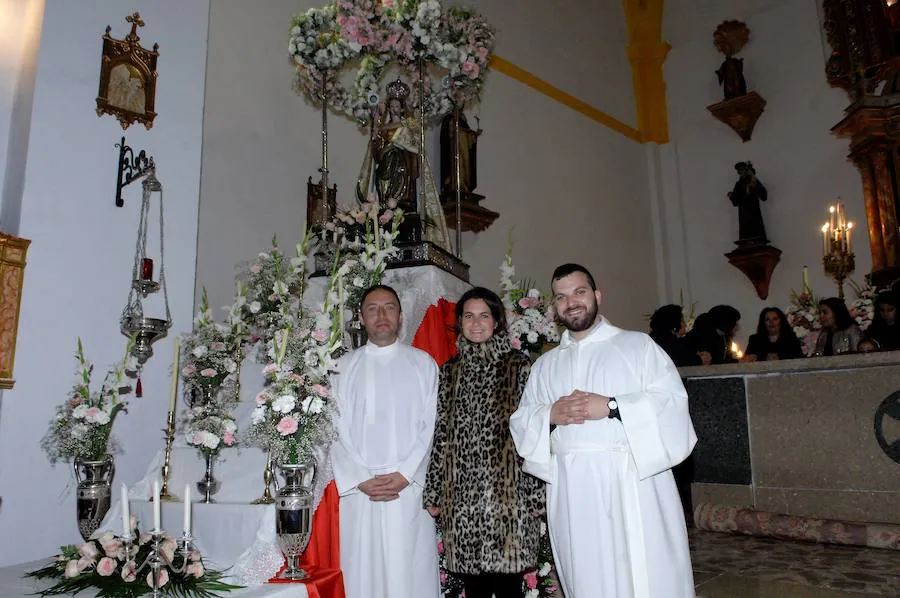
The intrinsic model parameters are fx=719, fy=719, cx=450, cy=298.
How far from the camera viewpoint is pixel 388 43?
4.93 meters

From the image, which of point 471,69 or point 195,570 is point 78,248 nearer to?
point 195,570

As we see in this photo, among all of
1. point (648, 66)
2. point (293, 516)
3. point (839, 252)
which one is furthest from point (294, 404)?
point (648, 66)

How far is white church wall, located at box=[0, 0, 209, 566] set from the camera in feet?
13.9

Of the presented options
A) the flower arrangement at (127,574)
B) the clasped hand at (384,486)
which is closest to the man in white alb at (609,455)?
the clasped hand at (384,486)

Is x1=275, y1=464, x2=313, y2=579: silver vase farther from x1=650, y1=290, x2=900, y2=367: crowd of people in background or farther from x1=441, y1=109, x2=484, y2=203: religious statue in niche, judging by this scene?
x1=441, y1=109, x2=484, y2=203: religious statue in niche

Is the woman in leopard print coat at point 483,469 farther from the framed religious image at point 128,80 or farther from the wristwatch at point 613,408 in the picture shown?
the framed religious image at point 128,80

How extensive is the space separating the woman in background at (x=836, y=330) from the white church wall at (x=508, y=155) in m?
3.56

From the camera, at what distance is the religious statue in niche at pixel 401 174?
5.16 metres

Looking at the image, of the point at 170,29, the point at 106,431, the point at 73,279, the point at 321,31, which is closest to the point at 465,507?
the point at 106,431

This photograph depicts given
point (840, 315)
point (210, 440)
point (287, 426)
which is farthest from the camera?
point (840, 315)

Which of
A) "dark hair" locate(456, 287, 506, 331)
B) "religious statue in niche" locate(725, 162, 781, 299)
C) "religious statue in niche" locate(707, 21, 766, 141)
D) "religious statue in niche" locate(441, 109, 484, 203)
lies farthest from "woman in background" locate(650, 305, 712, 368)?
"religious statue in niche" locate(707, 21, 766, 141)

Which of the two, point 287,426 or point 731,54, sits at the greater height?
point 731,54

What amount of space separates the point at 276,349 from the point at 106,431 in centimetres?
133

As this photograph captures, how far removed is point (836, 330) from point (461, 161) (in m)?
4.22
